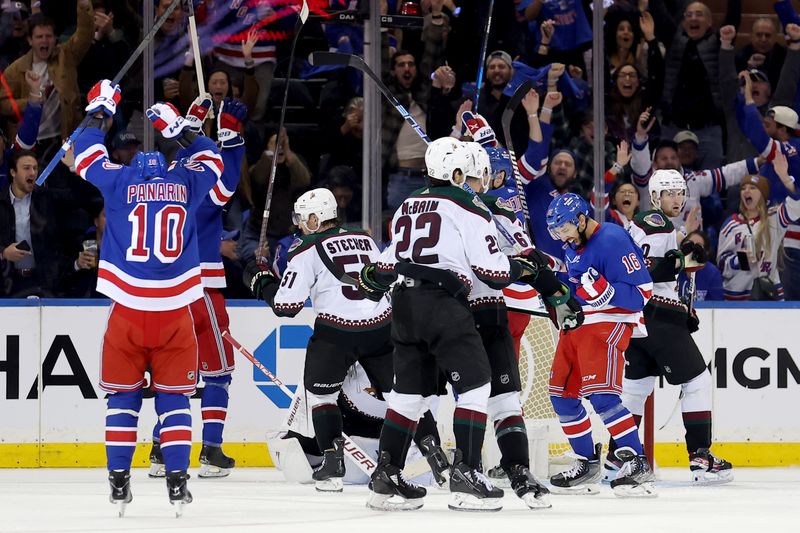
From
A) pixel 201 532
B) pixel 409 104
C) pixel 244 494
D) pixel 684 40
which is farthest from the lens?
pixel 684 40

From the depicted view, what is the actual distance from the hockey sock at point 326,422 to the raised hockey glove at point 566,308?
50.2 inches

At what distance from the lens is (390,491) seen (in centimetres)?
542

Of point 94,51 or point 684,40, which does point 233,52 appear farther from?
point 684,40

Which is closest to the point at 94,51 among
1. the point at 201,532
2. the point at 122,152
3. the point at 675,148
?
the point at 122,152

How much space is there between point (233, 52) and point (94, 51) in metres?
0.79

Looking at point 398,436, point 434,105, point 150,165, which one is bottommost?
point 398,436

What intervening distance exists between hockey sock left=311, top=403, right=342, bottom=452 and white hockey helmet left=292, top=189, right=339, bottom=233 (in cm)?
81

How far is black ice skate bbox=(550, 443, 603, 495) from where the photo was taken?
6398 mm

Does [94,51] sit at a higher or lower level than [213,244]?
higher

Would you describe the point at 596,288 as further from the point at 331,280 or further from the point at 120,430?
the point at 120,430

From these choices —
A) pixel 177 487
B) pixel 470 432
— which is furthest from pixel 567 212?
pixel 177 487

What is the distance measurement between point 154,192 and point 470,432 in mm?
1462

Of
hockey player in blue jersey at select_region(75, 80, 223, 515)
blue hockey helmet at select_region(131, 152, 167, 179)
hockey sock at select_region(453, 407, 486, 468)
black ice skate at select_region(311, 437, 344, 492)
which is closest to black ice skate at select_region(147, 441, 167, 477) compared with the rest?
black ice skate at select_region(311, 437, 344, 492)

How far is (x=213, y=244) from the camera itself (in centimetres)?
725
